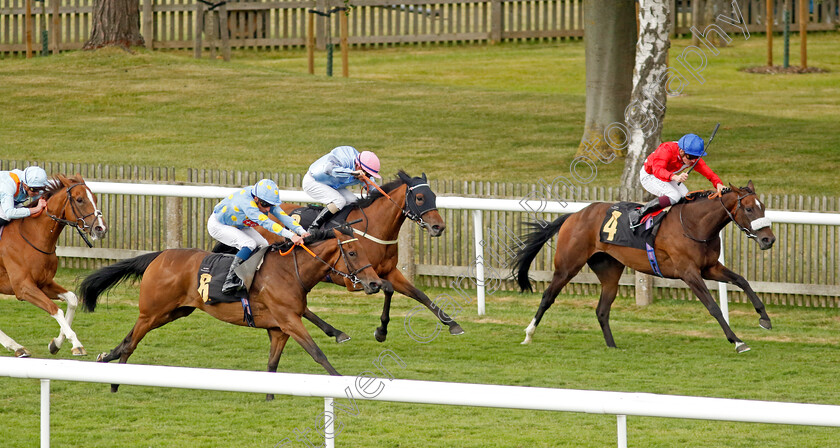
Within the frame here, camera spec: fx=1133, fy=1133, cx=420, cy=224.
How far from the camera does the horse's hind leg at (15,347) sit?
797 cm

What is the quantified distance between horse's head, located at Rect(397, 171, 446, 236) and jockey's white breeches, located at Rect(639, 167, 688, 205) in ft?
6.17

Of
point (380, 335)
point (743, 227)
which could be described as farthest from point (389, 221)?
point (743, 227)

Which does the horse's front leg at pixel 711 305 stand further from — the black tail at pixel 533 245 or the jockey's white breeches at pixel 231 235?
the jockey's white breeches at pixel 231 235

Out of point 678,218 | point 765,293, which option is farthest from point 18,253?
point 765,293

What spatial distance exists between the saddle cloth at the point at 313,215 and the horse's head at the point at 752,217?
2.84m

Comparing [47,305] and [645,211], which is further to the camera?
[645,211]

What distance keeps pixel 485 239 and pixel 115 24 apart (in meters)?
11.8

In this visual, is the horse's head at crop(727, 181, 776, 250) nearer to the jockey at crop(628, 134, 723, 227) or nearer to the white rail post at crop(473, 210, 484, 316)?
the jockey at crop(628, 134, 723, 227)

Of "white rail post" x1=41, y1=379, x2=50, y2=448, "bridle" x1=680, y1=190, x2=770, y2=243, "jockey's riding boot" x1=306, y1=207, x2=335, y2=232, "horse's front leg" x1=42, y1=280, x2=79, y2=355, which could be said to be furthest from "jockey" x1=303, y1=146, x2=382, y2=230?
"white rail post" x1=41, y1=379, x2=50, y2=448

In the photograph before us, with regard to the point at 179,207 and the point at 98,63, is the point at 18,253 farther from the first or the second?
the point at 98,63

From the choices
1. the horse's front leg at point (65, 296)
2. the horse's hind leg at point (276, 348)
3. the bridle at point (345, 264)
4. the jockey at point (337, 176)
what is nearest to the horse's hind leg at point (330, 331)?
the jockey at point (337, 176)

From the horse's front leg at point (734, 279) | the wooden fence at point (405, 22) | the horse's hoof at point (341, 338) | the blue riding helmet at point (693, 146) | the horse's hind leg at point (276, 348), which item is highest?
the wooden fence at point (405, 22)

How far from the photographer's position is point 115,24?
66.4 ft

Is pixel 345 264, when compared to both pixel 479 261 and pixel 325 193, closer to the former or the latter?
pixel 325 193
